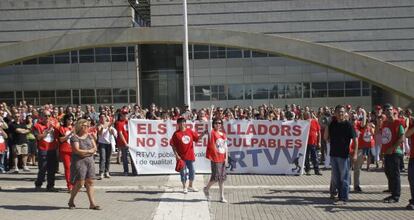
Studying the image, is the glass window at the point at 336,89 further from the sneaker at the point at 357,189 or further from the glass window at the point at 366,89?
the sneaker at the point at 357,189

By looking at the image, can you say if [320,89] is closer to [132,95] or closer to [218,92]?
[218,92]

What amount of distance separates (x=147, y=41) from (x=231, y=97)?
324 inches

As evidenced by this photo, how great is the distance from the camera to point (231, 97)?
4294cm

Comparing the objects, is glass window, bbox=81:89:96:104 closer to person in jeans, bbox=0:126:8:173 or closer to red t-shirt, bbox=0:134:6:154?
person in jeans, bbox=0:126:8:173

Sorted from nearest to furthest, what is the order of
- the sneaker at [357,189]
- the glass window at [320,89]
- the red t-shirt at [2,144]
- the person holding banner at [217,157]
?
the person holding banner at [217,157] < the sneaker at [357,189] < the red t-shirt at [2,144] < the glass window at [320,89]

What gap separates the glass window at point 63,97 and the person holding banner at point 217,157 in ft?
114

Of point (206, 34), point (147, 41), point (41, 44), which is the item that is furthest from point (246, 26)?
point (41, 44)

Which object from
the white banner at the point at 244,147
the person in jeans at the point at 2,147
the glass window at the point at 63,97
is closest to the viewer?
the person in jeans at the point at 2,147

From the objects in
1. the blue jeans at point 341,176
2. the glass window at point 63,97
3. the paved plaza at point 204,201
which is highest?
the glass window at point 63,97

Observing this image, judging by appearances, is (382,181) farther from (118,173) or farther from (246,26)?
(246,26)

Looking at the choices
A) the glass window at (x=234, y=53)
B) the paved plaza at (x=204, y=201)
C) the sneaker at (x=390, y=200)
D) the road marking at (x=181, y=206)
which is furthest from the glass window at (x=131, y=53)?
the sneaker at (x=390, y=200)

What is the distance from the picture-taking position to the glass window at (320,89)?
4262cm

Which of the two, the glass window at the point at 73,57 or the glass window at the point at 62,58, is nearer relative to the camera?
the glass window at the point at 73,57

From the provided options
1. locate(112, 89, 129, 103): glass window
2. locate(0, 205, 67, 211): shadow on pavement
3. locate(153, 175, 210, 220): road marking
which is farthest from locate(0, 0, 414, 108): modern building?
locate(0, 205, 67, 211): shadow on pavement
